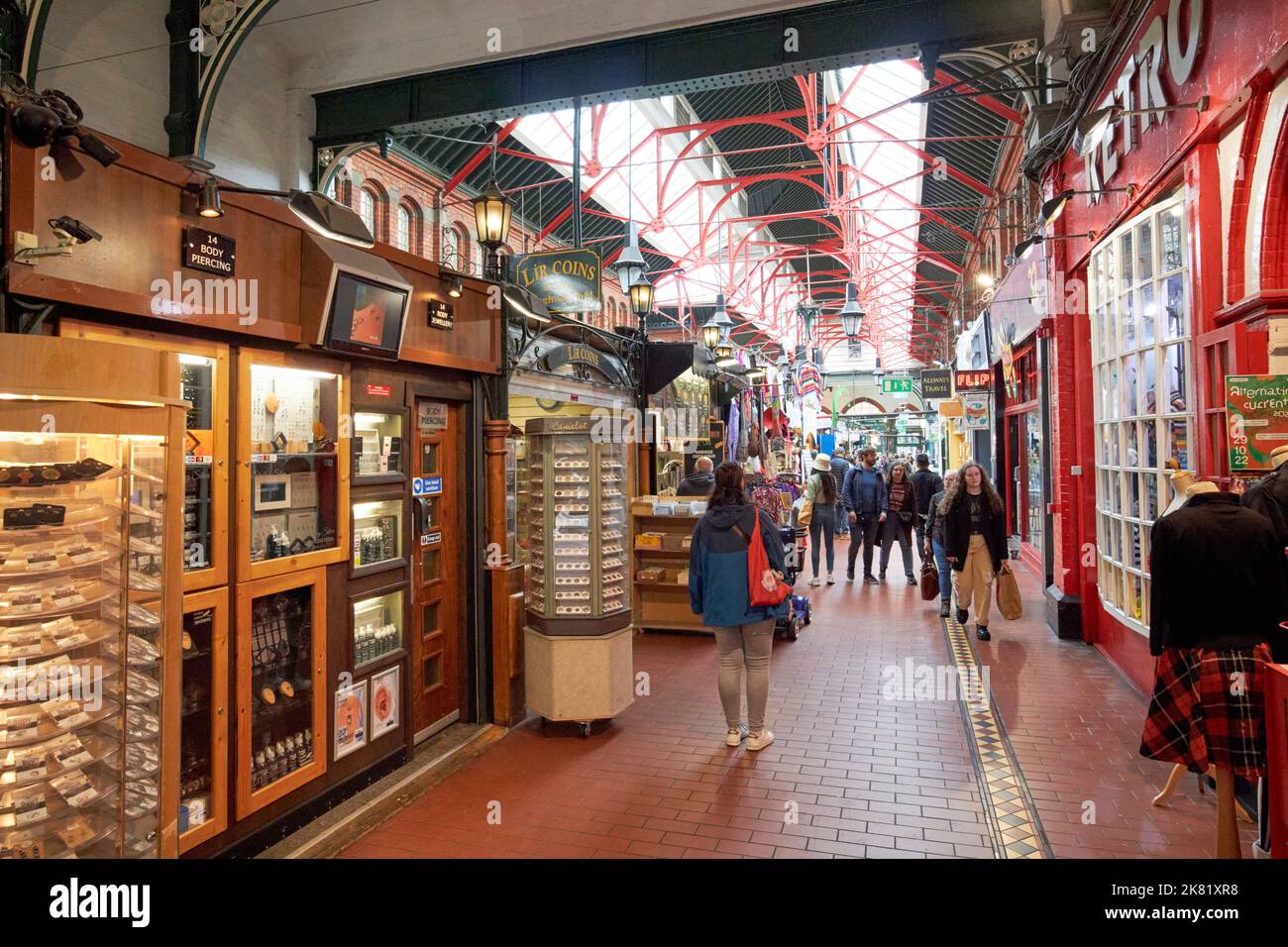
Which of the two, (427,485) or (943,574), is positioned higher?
(427,485)

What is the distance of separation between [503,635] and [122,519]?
120 inches

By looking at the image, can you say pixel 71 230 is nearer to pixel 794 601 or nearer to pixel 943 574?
pixel 794 601

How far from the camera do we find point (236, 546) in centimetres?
359

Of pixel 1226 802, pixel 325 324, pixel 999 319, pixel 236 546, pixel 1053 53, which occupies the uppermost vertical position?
pixel 1053 53

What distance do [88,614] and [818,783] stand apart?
353 centimetres

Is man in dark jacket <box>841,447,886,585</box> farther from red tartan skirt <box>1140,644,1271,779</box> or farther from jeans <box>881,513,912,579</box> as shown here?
red tartan skirt <box>1140,644,1271,779</box>

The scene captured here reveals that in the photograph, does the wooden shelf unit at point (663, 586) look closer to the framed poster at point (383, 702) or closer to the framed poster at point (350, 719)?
the framed poster at point (383, 702)

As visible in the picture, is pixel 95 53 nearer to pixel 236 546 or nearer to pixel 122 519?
pixel 236 546

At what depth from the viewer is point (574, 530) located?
5234mm

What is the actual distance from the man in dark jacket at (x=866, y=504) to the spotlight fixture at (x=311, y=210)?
283 inches

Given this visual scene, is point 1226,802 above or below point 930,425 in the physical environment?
below

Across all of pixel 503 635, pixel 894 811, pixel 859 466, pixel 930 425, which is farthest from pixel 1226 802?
pixel 930 425

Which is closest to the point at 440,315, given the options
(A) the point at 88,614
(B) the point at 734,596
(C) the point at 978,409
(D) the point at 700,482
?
(B) the point at 734,596

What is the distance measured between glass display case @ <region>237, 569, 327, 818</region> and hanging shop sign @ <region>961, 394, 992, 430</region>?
12.8 meters
